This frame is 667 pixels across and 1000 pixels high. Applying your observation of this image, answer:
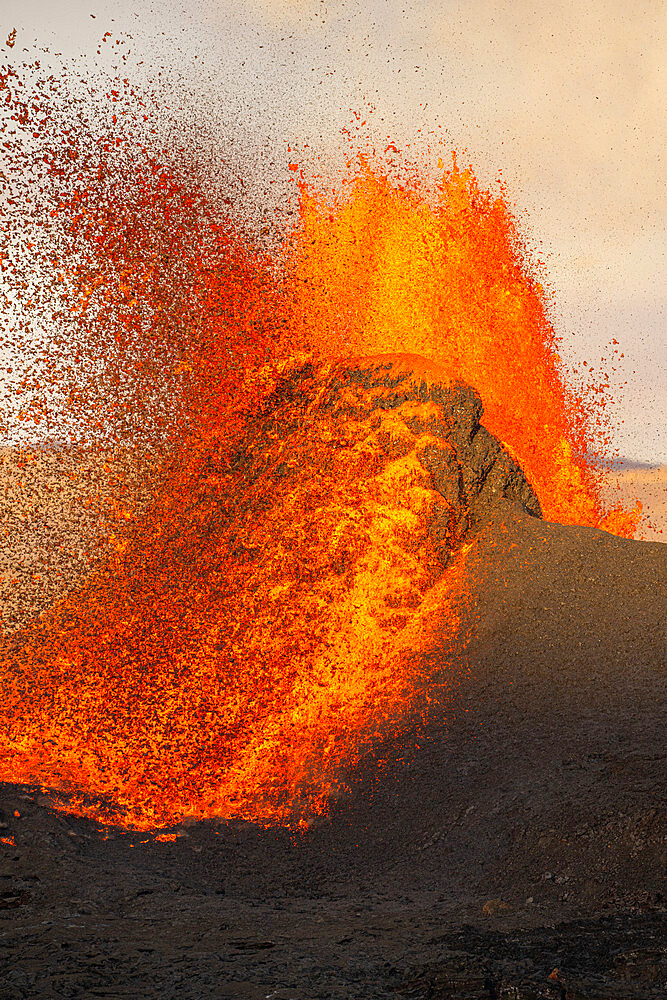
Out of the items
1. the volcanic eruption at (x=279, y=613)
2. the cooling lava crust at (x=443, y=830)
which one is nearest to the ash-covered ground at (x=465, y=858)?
the cooling lava crust at (x=443, y=830)

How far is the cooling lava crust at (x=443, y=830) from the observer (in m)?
5.58

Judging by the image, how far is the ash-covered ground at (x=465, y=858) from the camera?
18.0ft

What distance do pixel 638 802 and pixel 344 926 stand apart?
11.3 feet

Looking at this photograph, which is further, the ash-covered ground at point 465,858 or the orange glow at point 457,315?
the orange glow at point 457,315

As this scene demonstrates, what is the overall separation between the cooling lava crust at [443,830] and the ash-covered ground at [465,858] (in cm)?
3

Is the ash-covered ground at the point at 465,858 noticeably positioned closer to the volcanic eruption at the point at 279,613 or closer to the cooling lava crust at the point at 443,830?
the cooling lava crust at the point at 443,830

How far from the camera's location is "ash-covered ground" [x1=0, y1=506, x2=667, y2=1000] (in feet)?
18.0

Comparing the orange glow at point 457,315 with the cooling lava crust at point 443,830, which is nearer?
the cooling lava crust at point 443,830

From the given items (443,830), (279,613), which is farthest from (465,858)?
(279,613)

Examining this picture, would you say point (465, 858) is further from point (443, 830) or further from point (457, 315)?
point (457, 315)

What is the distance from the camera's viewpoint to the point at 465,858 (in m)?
8.58

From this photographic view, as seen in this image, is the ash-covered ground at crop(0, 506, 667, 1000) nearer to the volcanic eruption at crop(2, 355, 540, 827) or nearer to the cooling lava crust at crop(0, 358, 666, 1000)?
the cooling lava crust at crop(0, 358, 666, 1000)

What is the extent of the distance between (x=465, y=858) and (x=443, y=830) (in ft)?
2.31

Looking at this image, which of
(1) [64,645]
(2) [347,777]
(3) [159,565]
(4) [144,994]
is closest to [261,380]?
(3) [159,565]
